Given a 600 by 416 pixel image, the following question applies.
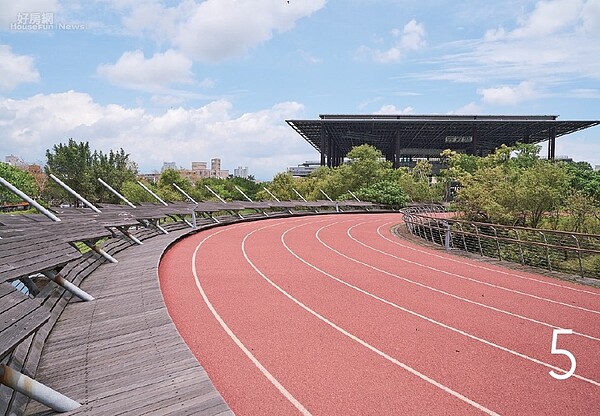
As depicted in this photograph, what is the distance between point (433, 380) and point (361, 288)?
4766mm

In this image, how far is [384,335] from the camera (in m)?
7.05

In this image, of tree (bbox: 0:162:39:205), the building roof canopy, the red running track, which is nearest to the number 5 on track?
the red running track

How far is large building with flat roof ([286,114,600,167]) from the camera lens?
65750 mm

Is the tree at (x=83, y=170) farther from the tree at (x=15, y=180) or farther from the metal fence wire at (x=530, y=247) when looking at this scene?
the metal fence wire at (x=530, y=247)

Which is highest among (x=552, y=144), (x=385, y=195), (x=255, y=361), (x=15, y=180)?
(x=552, y=144)

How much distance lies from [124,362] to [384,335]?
3768mm

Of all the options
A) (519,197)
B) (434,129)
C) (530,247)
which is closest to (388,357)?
(530,247)

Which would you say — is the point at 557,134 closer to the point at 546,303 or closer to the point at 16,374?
the point at 546,303

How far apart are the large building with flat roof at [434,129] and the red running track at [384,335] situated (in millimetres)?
54566

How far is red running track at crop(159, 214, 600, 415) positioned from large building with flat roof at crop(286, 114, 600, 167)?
179ft

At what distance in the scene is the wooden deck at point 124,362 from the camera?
4.06 metres

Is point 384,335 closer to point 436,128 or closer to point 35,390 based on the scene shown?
point 35,390

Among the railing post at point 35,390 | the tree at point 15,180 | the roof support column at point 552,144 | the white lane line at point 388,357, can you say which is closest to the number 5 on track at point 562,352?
the white lane line at point 388,357

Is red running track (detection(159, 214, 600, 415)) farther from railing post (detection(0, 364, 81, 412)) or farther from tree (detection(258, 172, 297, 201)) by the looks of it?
tree (detection(258, 172, 297, 201))
